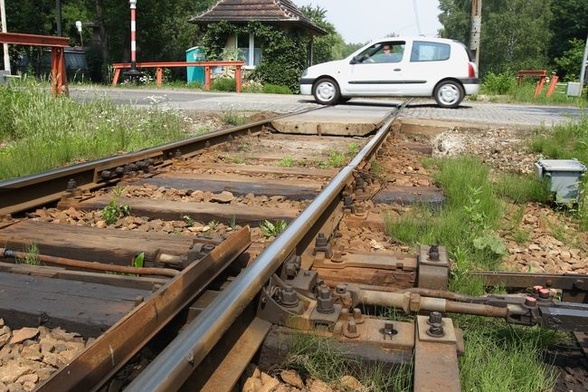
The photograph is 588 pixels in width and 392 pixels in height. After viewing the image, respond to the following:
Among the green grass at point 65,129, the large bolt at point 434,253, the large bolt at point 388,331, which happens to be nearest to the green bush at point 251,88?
the green grass at point 65,129

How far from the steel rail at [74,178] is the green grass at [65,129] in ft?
2.94

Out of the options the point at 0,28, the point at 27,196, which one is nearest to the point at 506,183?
the point at 27,196

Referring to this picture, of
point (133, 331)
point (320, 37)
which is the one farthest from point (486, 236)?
point (320, 37)

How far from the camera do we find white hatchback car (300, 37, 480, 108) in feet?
48.8

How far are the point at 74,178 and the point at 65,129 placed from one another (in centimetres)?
298

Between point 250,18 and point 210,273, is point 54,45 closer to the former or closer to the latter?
point 210,273

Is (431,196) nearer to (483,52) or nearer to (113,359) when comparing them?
(113,359)

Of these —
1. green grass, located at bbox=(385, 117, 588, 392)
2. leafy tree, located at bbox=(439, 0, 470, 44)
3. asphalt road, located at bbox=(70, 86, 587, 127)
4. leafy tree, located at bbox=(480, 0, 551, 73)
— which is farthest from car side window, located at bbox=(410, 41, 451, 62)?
leafy tree, located at bbox=(439, 0, 470, 44)

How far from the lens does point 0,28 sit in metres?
26.0

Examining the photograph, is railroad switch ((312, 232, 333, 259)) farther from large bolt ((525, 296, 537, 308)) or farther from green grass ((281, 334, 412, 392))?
large bolt ((525, 296, 537, 308))

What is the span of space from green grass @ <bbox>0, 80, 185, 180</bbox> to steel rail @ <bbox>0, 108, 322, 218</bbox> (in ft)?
2.94

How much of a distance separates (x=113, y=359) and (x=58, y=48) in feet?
27.5

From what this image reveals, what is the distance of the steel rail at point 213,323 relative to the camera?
4.92 ft

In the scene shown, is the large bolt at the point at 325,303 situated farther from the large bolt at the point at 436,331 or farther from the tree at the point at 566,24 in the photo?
the tree at the point at 566,24
